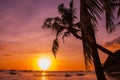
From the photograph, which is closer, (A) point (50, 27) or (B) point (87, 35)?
(B) point (87, 35)

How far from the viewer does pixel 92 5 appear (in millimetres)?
2262

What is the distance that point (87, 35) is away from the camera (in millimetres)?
2404

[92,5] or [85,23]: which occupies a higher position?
[92,5]

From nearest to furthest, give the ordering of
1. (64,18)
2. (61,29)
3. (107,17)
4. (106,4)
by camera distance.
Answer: (106,4), (107,17), (61,29), (64,18)

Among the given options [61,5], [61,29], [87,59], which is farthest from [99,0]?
[61,5]

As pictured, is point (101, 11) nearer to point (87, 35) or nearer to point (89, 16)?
point (89, 16)

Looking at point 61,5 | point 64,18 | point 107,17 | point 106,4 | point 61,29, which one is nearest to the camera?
point 106,4

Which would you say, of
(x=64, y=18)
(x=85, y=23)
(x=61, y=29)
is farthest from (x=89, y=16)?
(x=64, y=18)

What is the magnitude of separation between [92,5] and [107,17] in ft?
1.32

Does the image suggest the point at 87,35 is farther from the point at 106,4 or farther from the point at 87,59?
the point at 106,4

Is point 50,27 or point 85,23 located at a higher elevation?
point 50,27

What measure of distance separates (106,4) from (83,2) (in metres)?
0.27

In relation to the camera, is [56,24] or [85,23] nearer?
[85,23]

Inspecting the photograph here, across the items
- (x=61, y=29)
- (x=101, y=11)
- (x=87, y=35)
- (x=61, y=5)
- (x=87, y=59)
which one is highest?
(x=61, y=5)
